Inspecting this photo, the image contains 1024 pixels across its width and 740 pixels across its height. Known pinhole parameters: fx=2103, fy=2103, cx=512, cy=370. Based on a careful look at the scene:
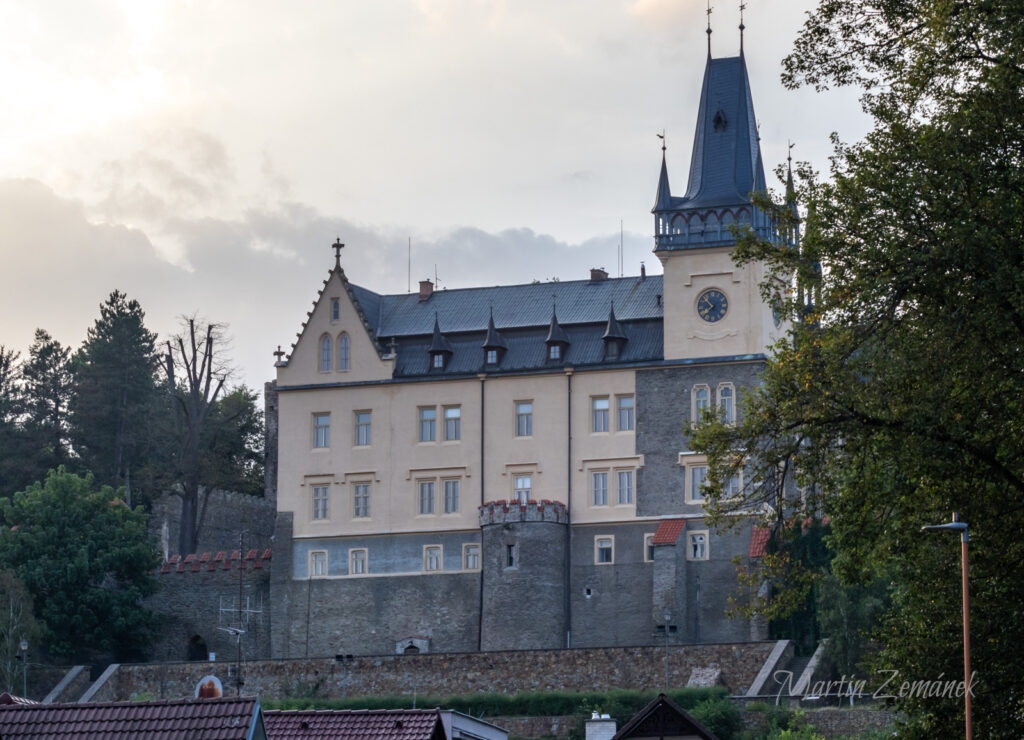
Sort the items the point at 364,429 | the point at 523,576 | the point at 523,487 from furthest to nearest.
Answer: the point at 364,429 < the point at 523,487 < the point at 523,576

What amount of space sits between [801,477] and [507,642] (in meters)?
39.4

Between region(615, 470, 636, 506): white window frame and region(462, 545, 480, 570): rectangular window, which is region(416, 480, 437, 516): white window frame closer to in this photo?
region(462, 545, 480, 570): rectangular window

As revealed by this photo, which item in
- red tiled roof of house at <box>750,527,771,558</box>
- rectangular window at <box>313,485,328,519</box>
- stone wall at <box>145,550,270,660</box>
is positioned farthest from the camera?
rectangular window at <box>313,485,328,519</box>

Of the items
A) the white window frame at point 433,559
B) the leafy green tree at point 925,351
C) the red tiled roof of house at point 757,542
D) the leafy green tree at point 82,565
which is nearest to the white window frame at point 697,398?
the red tiled roof of house at point 757,542

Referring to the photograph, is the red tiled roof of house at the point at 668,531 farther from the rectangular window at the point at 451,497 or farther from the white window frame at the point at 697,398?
the rectangular window at the point at 451,497

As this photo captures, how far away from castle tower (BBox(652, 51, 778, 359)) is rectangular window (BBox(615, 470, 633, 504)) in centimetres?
441

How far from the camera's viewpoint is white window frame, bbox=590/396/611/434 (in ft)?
243

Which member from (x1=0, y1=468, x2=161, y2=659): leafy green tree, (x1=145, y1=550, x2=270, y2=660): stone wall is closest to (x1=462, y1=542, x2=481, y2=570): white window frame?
(x1=145, y1=550, x2=270, y2=660): stone wall

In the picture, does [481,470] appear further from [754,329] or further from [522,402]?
[754,329]

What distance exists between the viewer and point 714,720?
187ft

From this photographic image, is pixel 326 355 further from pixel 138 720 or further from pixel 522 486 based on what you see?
pixel 138 720

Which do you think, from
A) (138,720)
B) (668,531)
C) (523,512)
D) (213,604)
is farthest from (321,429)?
(138,720)

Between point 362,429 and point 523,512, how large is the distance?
815cm

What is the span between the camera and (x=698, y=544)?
7138 cm
